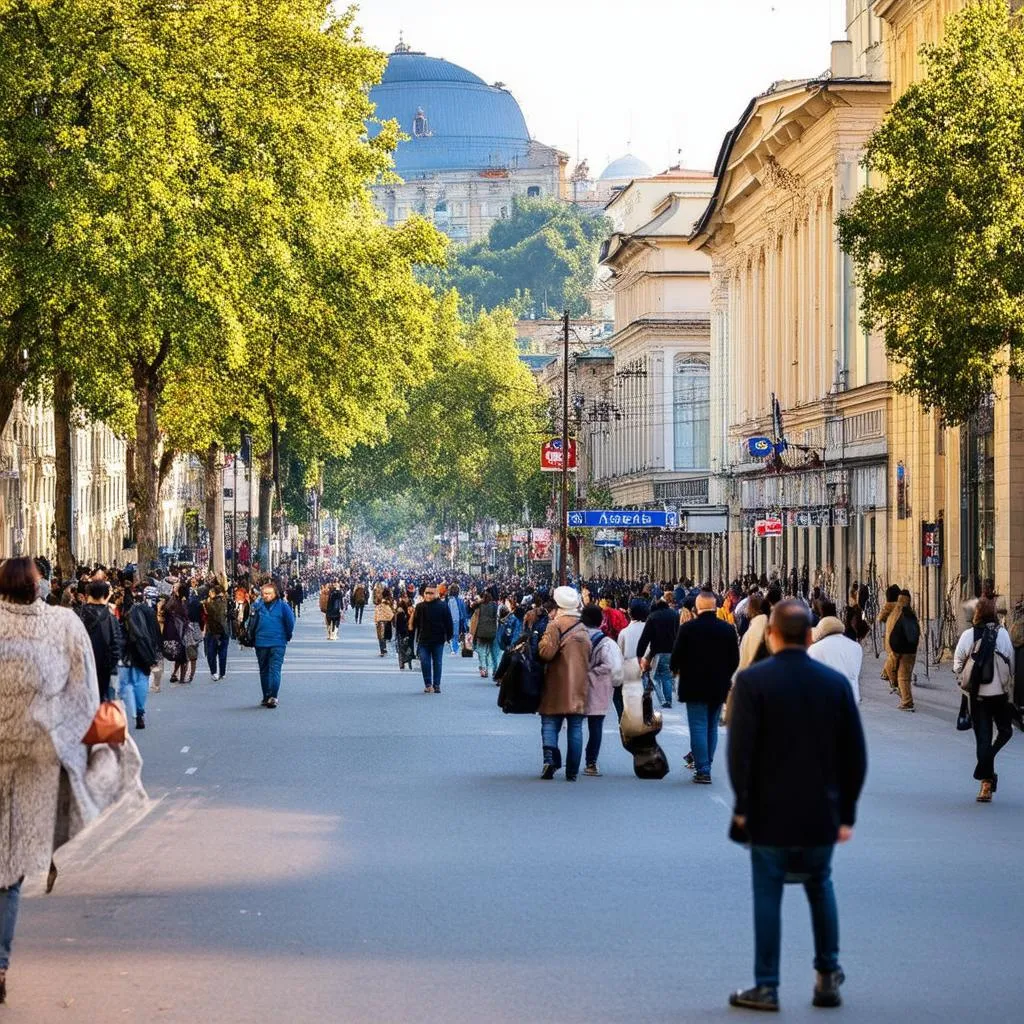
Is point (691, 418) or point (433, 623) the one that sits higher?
point (691, 418)

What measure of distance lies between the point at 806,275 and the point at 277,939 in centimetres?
5761

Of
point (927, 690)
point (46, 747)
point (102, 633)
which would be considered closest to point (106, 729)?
point (46, 747)

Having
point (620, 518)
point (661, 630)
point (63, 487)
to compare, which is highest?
point (63, 487)

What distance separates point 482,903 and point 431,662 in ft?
78.7

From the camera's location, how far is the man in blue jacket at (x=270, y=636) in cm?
3203

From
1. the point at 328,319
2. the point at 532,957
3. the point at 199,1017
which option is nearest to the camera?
the point at 199,1017

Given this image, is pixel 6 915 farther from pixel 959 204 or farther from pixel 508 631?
pixel 508 631

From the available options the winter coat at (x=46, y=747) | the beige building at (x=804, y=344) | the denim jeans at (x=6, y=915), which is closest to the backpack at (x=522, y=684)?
the winter coat at (x=46, y=747)

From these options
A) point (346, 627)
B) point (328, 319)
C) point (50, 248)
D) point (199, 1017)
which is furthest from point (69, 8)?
point (346, 627)

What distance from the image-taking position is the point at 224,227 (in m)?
40.1

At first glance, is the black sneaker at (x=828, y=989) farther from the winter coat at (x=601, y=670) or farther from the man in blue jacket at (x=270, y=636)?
the man in blue jacket at (x=270, y=636)

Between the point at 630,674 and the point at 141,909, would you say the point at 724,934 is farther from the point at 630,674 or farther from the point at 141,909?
the point at 630,674

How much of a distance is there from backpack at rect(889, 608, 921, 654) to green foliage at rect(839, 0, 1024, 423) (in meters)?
3.25

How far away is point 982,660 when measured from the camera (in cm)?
1878
